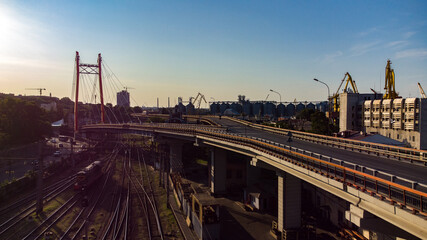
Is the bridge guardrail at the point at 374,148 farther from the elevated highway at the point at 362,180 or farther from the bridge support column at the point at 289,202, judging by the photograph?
the bridge support column at the point at 289,202

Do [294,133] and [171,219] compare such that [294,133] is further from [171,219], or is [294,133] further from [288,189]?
[171,219]

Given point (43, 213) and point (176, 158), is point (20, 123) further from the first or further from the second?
point (43, 213)

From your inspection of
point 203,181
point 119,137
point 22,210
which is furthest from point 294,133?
point 119,137

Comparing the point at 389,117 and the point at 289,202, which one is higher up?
the point at 389,117

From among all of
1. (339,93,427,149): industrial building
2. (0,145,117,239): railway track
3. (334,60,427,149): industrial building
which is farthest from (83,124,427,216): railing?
(339,93,427,149): industrial building

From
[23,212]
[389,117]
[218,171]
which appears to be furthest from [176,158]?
[389,117]

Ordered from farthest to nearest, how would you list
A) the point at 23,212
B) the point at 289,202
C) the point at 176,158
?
the point at 176,158 < the point at 23,212 < the point at 289,202
